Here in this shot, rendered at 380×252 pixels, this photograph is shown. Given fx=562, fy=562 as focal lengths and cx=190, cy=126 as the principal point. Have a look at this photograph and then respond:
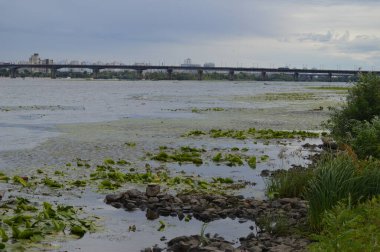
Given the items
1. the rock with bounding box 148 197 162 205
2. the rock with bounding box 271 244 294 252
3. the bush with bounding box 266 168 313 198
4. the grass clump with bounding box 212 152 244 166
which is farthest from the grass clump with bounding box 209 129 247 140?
the rock with bounding box 271 244 294 252

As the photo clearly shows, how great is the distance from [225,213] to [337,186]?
3816mm

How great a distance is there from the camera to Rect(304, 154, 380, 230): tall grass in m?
12.7

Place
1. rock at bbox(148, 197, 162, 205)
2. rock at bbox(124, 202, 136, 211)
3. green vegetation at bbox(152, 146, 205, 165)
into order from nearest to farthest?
rock at bbox(124, 202, 136, 211) < rock at bbox(148, 197, 162, 205) < green vegetation at bbox(152, 146, 205, 165)

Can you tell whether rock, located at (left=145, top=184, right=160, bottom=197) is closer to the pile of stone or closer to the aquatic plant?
the pile of stone

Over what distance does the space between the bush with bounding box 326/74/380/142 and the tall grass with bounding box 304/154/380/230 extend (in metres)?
11.5

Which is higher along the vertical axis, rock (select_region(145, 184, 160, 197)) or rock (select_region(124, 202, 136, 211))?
rock (select_region(145, 184, 160, 197))

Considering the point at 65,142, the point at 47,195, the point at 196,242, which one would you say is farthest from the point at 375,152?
the point at 65,142

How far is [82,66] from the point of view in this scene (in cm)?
19362

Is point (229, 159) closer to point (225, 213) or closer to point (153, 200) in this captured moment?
point (153, 200)

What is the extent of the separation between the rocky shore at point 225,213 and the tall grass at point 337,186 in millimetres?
809

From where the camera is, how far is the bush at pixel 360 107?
81.8 ft

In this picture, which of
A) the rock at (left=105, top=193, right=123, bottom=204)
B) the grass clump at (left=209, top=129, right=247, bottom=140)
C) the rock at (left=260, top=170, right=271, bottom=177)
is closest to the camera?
the rock at (left=105, top=193, right=123, bottom=204)

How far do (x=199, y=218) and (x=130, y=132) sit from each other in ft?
69.4

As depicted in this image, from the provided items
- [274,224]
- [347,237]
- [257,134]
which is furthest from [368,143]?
[257,134]
